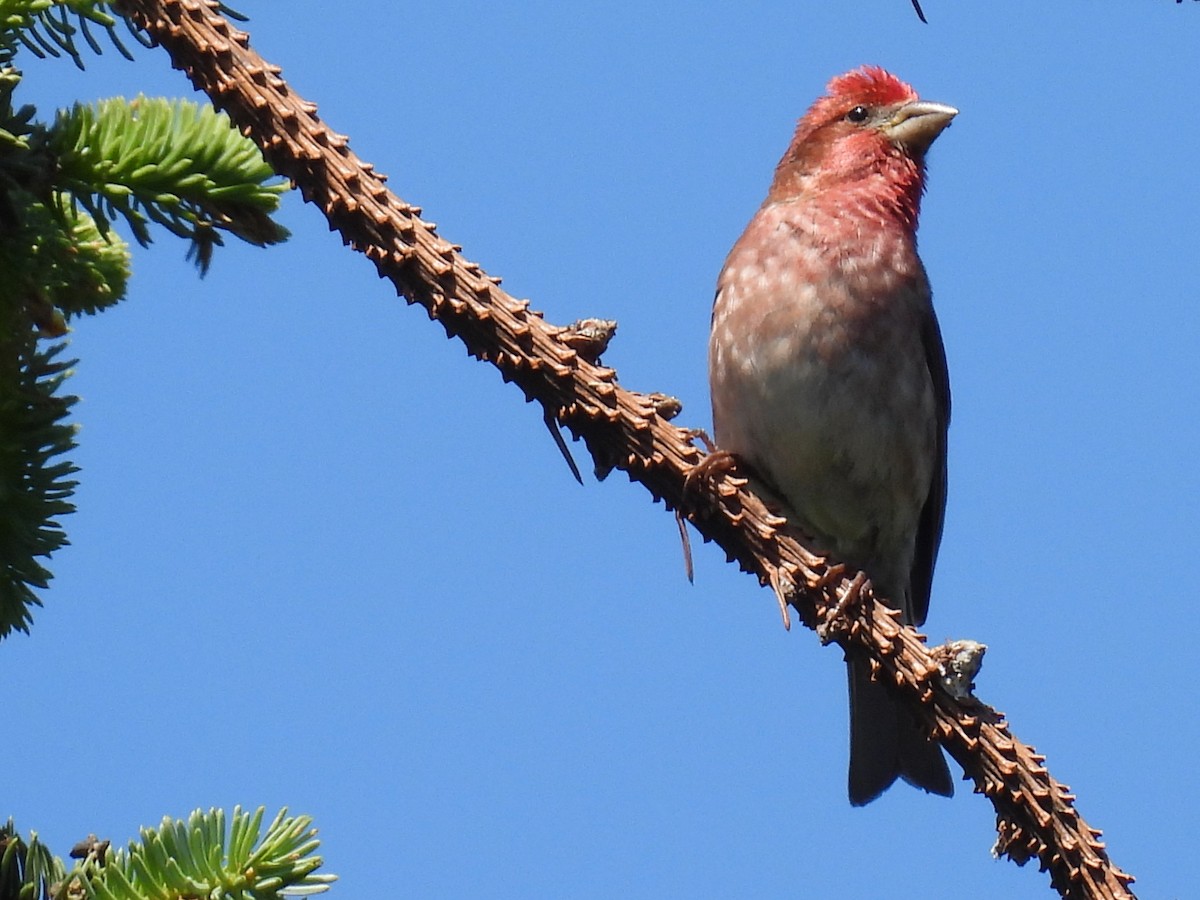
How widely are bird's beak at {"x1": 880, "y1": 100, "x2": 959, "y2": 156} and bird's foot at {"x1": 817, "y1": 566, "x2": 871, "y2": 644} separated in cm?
360

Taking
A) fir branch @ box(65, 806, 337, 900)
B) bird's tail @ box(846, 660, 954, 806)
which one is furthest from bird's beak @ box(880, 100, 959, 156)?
fir branch @ box(65, 806, 337, 900)

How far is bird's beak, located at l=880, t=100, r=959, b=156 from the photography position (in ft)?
20.6

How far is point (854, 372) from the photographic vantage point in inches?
216

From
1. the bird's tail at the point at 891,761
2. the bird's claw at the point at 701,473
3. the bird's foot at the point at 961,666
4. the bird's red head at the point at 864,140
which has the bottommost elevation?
the bird's foot at the point at 961,666

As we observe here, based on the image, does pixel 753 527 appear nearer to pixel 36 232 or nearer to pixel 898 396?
pixel 36 232

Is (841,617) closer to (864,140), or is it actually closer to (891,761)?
(891,761)

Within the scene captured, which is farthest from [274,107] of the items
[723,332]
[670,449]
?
[723,332]

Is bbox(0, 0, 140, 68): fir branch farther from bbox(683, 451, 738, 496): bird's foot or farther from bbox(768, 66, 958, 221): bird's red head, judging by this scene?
bbox(768, 66, 958, 221): bird's red head

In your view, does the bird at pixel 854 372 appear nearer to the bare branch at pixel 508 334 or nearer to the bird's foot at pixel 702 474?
the bird's foot at pixel 702 474

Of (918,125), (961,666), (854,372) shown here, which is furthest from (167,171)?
(918,125)

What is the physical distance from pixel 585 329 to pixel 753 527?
2.32ft

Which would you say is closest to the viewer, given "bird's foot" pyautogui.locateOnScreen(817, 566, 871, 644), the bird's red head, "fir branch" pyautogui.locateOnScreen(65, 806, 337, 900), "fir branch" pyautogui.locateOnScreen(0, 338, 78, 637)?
"fir branch" pyautogui.locateOnScreen(65, 806, 337, 900)

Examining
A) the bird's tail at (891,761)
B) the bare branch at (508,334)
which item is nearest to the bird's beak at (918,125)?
the bird's tail at (891,761)

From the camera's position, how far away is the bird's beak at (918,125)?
6277 millimetres
